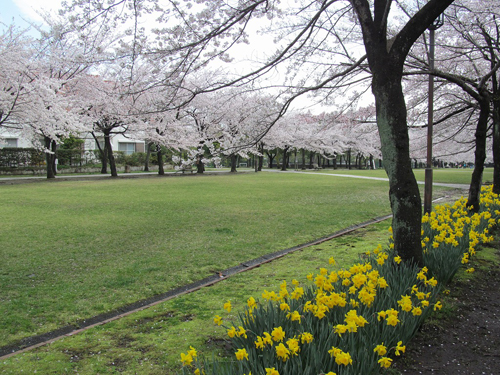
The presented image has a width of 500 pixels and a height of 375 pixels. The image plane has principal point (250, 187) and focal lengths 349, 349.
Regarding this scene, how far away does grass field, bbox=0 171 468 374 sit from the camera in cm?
285

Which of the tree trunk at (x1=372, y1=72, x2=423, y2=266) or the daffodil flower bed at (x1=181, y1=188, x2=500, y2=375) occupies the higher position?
the tree trunk at (x1=372, y1=72, x2=423, y2=266)

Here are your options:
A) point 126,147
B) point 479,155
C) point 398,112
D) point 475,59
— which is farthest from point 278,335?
point 126,147

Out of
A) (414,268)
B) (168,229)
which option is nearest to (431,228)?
(414,268)

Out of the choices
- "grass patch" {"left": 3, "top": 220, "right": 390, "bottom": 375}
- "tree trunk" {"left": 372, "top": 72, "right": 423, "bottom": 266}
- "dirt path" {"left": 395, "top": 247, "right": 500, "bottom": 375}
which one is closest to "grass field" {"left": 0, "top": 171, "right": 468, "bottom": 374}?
"grass patch" {"left": 3, "top": 220, "right": 390, "bottom": 375}

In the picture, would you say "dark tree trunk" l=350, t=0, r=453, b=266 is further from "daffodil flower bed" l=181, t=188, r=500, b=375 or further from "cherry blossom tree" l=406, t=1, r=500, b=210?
"cherry blossom tree" l=406, t=1, r=500, b=210

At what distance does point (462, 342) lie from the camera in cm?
291

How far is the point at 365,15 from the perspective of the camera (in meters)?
4.01

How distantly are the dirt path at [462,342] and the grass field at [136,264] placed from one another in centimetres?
157

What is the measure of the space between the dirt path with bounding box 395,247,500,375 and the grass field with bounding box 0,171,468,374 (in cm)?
157

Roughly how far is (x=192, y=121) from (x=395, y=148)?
Result: 3069 cm

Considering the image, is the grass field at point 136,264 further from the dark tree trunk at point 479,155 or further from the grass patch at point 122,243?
the dark tree trunk at point 479,155

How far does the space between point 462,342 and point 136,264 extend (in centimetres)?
413

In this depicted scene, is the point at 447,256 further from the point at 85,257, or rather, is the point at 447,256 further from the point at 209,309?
the point at 85,257

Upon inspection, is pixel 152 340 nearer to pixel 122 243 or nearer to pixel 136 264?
pixel 136 264
